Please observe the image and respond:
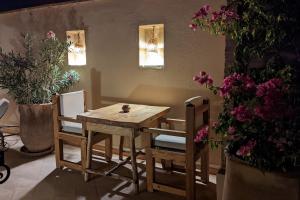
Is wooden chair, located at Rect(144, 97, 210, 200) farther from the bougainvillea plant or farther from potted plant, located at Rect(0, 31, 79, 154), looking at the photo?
potted plant, located at Rect(0, 31, 79, 154)

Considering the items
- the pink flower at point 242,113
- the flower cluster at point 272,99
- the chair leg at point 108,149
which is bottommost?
the chair leg at point 108,149

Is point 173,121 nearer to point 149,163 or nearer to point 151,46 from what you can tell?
point 149,163

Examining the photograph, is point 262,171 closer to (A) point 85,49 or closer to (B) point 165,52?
(B) point 165,52

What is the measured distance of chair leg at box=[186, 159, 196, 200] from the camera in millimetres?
2531

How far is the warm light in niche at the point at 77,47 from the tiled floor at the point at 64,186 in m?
1.48

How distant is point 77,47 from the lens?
13.1 feet

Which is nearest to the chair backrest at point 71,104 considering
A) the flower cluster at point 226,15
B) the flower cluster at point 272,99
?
the flower cluster at point 226,15

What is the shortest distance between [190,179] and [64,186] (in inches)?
52.2

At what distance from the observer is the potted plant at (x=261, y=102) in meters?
1.53

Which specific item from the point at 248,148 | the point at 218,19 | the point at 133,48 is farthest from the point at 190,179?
the point at 133,48

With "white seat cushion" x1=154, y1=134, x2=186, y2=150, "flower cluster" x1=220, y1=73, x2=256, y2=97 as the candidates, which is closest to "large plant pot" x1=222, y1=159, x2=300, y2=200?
"flower cluster" x1=220, y1=73, x2=256, y2=97

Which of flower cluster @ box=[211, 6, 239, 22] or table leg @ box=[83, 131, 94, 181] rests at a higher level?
flower cluster @ box=[211, 6, 239, 22]

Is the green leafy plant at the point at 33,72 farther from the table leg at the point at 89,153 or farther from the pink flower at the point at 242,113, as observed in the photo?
the pink flower at the point at 242,113

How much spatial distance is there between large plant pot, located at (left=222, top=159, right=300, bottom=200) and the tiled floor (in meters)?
1.02
